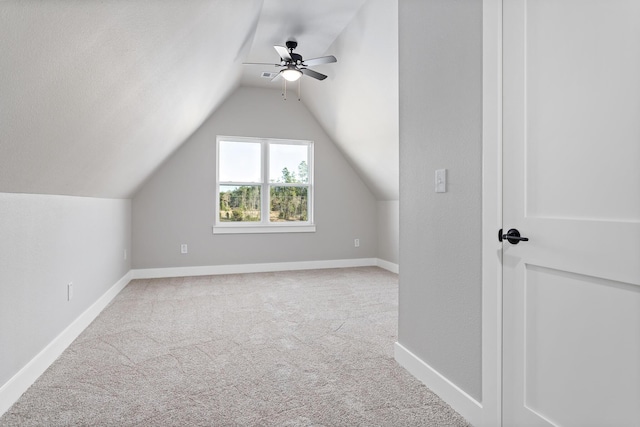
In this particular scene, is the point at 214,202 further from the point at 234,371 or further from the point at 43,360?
the point at 234,371

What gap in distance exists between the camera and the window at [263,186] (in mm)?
5336

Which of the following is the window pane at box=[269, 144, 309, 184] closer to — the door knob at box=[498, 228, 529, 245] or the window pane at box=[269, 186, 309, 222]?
the window pane at box=[269, 186, 309, 222]

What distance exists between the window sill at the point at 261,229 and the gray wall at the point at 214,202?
0.20ft

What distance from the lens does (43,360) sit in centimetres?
210

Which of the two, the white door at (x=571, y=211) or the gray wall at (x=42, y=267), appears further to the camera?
the gray wall at (x=42, y=267)

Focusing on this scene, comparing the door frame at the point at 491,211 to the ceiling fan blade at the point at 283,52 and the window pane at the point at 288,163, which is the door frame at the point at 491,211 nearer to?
the ceiling fan blade at the point at 283,52

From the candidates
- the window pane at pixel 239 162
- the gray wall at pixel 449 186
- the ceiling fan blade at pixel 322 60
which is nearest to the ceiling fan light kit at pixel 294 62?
the ceiling fan blade at pixel 322 60

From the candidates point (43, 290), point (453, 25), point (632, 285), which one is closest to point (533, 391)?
point (632, 285)

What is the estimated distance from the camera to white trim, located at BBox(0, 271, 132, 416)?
1.72 meters

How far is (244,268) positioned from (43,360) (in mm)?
3215

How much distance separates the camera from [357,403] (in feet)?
5.80

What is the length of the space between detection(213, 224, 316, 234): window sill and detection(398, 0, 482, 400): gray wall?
3426 millimetres

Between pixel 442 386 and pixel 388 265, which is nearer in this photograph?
pixel 442 386

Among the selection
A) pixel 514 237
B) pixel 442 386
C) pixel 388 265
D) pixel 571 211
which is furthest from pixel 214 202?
pixel 571 211
